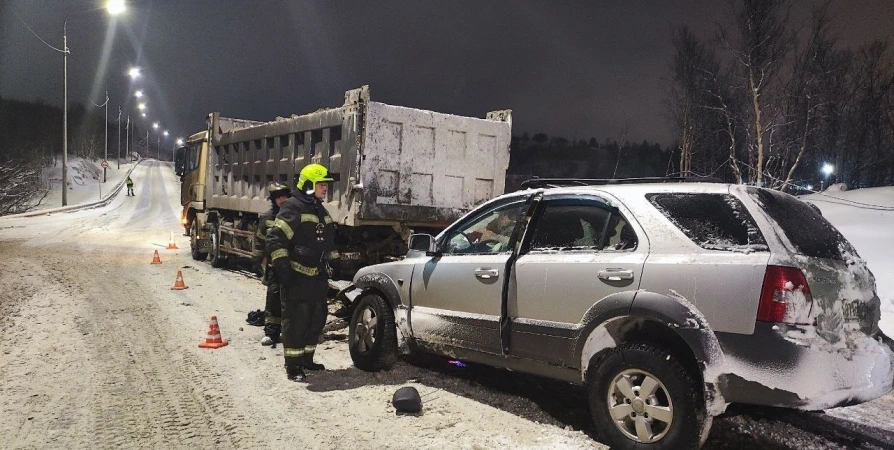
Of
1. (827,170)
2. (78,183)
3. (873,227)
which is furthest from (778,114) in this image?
(78,183)

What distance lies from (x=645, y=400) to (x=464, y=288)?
1594mm

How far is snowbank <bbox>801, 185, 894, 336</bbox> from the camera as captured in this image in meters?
7.75

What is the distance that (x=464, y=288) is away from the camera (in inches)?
171

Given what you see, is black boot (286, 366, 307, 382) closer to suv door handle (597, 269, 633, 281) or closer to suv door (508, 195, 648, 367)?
suv door (508, 195, 648, 367)

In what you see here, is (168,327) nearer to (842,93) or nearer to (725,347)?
(725,347)

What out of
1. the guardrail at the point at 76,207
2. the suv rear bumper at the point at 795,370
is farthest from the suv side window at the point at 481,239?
the guardrail at the point at 76,207

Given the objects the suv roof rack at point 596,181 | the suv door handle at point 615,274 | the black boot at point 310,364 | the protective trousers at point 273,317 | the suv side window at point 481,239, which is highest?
the suv roof rack at point 596,181

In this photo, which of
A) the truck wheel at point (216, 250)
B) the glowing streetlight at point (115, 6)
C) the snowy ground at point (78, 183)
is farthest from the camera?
the snowy ground at point (78, 183)

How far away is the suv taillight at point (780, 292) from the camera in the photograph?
9.14 feet

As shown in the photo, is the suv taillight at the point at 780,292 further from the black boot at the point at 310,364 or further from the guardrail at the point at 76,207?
the guardrail at the point at 76,207

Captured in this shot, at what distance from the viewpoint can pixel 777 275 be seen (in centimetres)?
281

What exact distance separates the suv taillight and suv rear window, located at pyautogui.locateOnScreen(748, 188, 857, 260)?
0.22m

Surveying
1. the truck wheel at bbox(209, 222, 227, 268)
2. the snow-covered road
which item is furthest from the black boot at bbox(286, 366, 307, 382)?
the truck wheel at bbox(209, 222, 227, 268)

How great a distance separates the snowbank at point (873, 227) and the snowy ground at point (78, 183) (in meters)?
34.8
